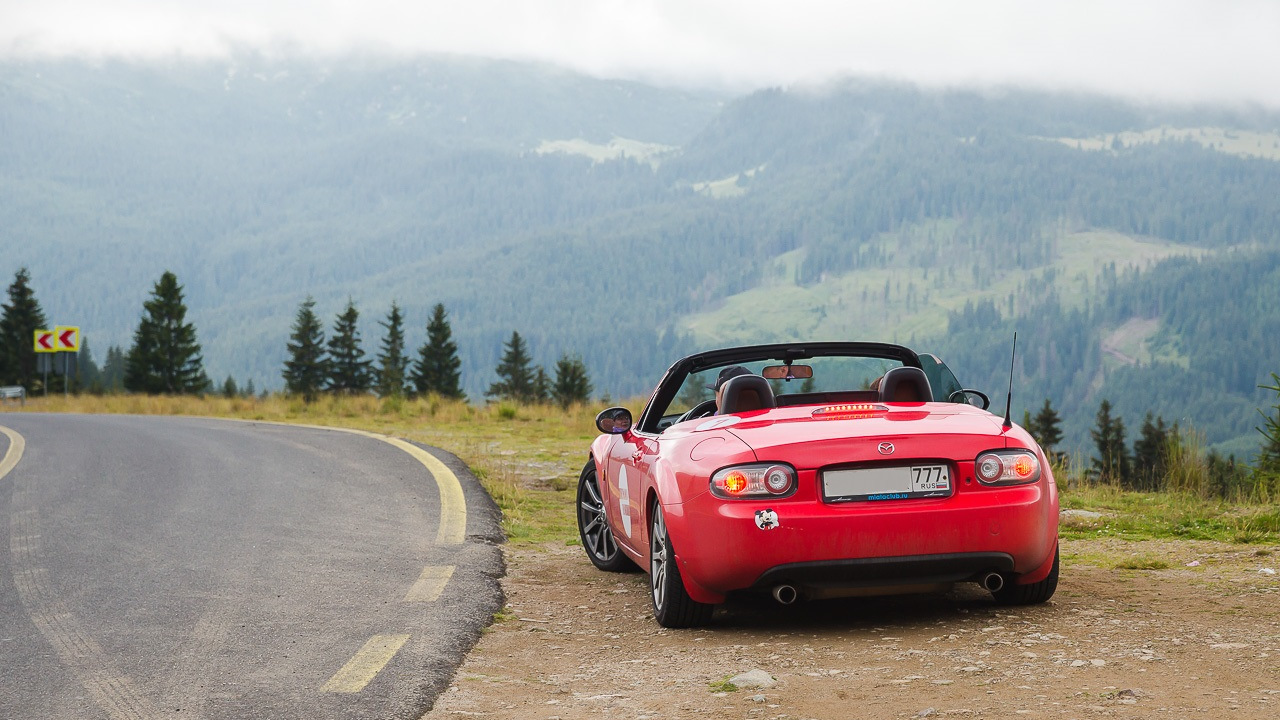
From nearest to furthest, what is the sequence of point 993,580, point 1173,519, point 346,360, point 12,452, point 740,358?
point 993,580 → point 740,358 → point 1173,519 → point 12,452 → point 346,360

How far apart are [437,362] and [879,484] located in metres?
106

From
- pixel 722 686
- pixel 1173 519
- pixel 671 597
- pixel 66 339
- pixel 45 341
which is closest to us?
pixel 722 686

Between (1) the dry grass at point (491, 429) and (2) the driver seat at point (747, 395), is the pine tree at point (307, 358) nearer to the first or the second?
(1) the dry grass at point (491, 429)

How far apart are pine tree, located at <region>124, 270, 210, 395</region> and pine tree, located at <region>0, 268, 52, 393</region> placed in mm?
5992

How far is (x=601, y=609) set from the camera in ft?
21.7


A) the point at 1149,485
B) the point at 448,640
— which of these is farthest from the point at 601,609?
the point at 1149,485

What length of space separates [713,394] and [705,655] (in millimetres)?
2021

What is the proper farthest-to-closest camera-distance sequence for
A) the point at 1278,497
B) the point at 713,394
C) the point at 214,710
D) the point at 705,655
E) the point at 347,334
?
1. the point at 347,334
2. the point at 1278,497
3. the point at 713,394
4. the point at 705,655
5. the point at 214,710

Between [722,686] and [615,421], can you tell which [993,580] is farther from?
[615,421]

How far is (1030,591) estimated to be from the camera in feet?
19.8

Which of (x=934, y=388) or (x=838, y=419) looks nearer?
(x=838, y=419)

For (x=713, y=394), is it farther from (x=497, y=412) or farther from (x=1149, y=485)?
(x=497, y=412)

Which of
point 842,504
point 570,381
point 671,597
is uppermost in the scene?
point 570,381

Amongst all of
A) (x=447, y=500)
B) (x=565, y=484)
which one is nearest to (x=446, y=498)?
(x=447, y=500)
